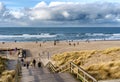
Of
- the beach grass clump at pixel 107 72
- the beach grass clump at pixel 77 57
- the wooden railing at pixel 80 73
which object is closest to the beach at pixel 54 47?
the beach grass clump at pixel 77 57

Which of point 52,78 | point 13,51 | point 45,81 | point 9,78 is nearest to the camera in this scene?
point 45,81

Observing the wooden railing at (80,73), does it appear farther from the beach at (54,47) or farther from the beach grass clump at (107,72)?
the beach at (54,47)

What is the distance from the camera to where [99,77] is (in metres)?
14.5

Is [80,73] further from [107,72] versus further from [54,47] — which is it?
[54,47]

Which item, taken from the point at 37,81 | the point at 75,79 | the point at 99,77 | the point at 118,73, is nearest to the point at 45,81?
the point at 37,81

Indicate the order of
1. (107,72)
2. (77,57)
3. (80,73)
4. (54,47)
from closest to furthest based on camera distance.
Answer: (107,72) → (80,73) → (77,57) → (54,47)

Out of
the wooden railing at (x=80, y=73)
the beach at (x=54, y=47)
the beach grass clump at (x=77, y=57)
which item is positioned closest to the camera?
the wooden railing at (x=80, y=73)

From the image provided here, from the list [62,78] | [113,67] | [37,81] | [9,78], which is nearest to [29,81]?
[37,81]

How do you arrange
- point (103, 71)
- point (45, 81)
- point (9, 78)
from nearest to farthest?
point (45, 81) → point (103, 71) → point (9, 78)

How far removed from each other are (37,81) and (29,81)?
42cm

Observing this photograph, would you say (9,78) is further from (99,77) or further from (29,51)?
(29,51)

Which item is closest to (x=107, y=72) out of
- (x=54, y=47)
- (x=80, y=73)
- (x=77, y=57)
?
(x=80, y=73)

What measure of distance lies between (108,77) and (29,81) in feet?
13.5

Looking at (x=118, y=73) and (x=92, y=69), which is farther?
(x=92, y=69)
